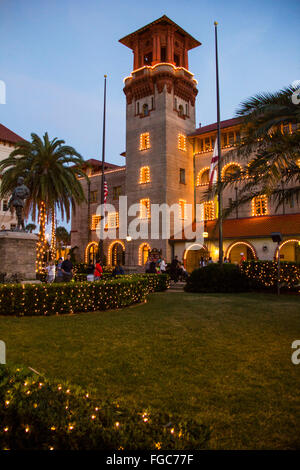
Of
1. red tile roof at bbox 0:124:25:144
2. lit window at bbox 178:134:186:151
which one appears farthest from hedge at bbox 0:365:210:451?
red tile roof at bbox 0:124:25:144

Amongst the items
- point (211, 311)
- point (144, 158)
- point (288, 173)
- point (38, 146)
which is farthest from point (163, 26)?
point (211, 311)

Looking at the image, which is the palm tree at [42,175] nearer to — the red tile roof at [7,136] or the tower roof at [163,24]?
the tower roof at [163,24]

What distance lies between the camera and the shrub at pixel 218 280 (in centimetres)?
1712

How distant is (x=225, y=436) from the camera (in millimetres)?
3064

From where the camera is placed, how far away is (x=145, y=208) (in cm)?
3403

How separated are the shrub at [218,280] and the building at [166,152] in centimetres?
1256

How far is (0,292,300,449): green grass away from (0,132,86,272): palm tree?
15.2m

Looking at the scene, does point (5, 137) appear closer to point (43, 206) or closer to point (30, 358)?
point (43, 206)

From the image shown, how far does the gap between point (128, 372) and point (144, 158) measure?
1247 inches

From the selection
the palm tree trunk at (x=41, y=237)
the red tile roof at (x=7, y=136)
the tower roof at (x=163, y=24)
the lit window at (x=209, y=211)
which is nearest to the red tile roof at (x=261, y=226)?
the lit window at (x=209, y=211)

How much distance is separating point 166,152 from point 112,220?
10.6 m

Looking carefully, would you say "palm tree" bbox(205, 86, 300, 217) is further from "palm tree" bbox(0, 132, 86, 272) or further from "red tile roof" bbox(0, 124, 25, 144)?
"red tile roof" bbox(0, 124, 25, 144)

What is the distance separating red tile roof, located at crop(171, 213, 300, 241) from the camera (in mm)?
26469

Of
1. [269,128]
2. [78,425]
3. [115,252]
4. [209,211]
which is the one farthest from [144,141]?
[78,425]
